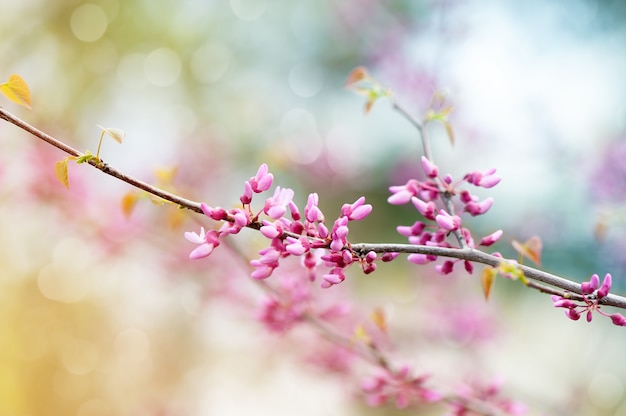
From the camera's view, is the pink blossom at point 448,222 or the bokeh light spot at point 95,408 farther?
the bokeh light spot at point 95,408

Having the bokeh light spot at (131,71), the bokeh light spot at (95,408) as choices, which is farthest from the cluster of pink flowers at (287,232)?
the bokeh light spot at (131,71)

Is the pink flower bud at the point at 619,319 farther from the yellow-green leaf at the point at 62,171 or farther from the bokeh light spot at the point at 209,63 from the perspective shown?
the bokeh light spot at the point at 209,63

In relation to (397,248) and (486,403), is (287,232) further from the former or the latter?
(486,403)

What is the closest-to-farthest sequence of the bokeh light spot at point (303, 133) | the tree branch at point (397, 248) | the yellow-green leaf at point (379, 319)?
the tree branch at point (397, 248) < the yellow-green leaf at point (379, 319) < the bokeh light spot at point (303, 133)

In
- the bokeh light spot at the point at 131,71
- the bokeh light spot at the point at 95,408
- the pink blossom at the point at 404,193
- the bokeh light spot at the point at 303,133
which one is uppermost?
the bokeh light spot at the point at 131,71

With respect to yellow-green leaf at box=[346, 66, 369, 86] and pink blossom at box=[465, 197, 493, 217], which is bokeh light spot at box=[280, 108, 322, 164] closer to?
yellow-green leaf at box=[346, 66, 369, 86]

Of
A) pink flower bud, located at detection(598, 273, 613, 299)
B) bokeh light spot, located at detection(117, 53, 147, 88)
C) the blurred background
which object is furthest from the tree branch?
bokeh light spot, located at detection(117, 53, 147, 88)
